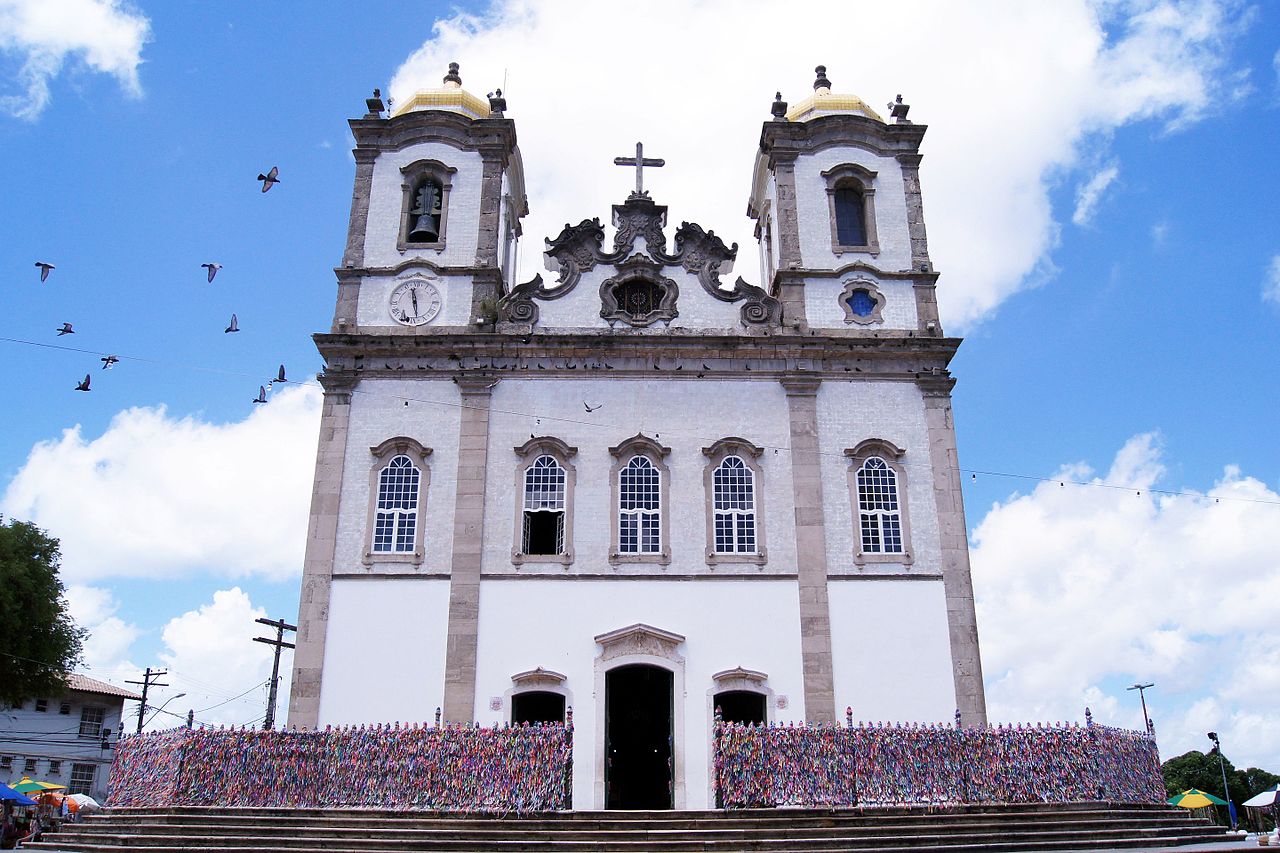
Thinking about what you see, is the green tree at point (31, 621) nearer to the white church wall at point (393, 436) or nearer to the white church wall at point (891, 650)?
the white church wall at point (393, 436)

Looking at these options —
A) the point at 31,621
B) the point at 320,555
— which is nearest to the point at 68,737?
the point at 31,621

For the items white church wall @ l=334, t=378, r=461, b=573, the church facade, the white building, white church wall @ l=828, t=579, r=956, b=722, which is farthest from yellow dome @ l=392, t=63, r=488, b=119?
the white building

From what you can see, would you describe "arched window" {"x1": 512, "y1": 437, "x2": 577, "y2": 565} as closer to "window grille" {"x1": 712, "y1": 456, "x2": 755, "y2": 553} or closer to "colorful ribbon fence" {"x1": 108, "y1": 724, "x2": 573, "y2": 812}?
"window grille" {"x1": 712, "y1": 456, "x2": 755, "y2": 553}

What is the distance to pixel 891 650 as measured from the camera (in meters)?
19.7

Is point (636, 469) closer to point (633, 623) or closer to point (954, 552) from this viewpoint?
point (633, 623)

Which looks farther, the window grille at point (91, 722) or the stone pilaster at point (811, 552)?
the window grille at point (91, 722)

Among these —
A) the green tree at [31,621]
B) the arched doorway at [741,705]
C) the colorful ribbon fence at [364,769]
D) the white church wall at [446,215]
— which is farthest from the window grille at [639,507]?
the green tree at [31,621]

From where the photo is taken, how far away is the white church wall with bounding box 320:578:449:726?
62.6 ft

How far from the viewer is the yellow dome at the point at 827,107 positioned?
2480 centimetres

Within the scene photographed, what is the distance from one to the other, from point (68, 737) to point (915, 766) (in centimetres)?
3744

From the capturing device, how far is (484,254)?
75.5 ft

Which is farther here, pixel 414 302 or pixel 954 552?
pixel 414 302

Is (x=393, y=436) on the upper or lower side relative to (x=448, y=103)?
lower

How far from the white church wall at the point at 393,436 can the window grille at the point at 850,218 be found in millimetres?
9500
